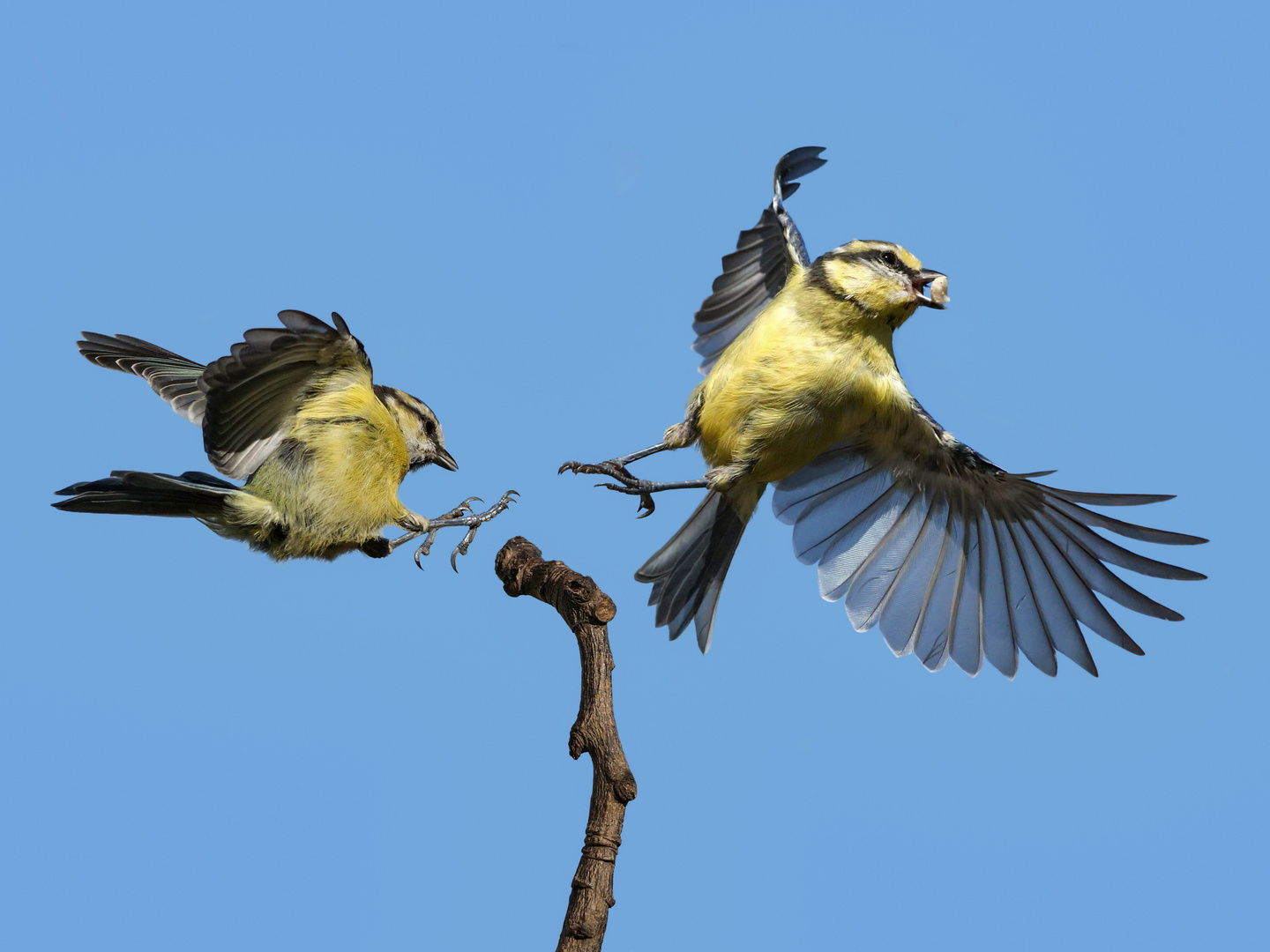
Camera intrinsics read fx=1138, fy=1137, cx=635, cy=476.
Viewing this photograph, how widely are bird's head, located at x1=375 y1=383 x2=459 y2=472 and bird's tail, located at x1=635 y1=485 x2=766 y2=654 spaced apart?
2.62 feet

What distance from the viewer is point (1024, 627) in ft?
12.6

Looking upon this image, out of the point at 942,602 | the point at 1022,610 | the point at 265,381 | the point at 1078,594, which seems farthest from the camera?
the point at 942,602

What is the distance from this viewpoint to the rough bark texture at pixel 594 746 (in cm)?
297

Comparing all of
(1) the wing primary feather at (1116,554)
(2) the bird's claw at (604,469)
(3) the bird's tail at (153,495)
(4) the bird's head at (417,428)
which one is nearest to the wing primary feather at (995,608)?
(1) the wing primary feather at (1116,554)

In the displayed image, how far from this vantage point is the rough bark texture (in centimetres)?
297

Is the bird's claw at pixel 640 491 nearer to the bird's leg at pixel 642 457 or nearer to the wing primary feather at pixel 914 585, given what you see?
the bird's leg at pixel 642 457

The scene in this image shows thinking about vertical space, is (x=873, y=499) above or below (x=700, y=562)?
above

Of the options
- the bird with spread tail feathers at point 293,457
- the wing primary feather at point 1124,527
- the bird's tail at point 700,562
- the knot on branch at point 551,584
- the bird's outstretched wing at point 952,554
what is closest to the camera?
the bird with spread tail feathers at point 293,457

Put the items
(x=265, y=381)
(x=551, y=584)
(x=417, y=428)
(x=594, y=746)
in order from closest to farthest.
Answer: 1. (x=265, y=381)
2. (x=594, y=746)
3. (x=551, y=584)
4. (x=417, y=428)

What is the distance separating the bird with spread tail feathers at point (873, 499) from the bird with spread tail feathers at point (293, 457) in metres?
0.59

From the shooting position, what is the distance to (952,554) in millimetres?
4035

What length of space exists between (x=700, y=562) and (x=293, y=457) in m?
1.43

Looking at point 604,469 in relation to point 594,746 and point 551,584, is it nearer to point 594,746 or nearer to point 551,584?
point 551,584

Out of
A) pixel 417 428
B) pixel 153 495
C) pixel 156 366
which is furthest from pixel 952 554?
pixel 156 366
